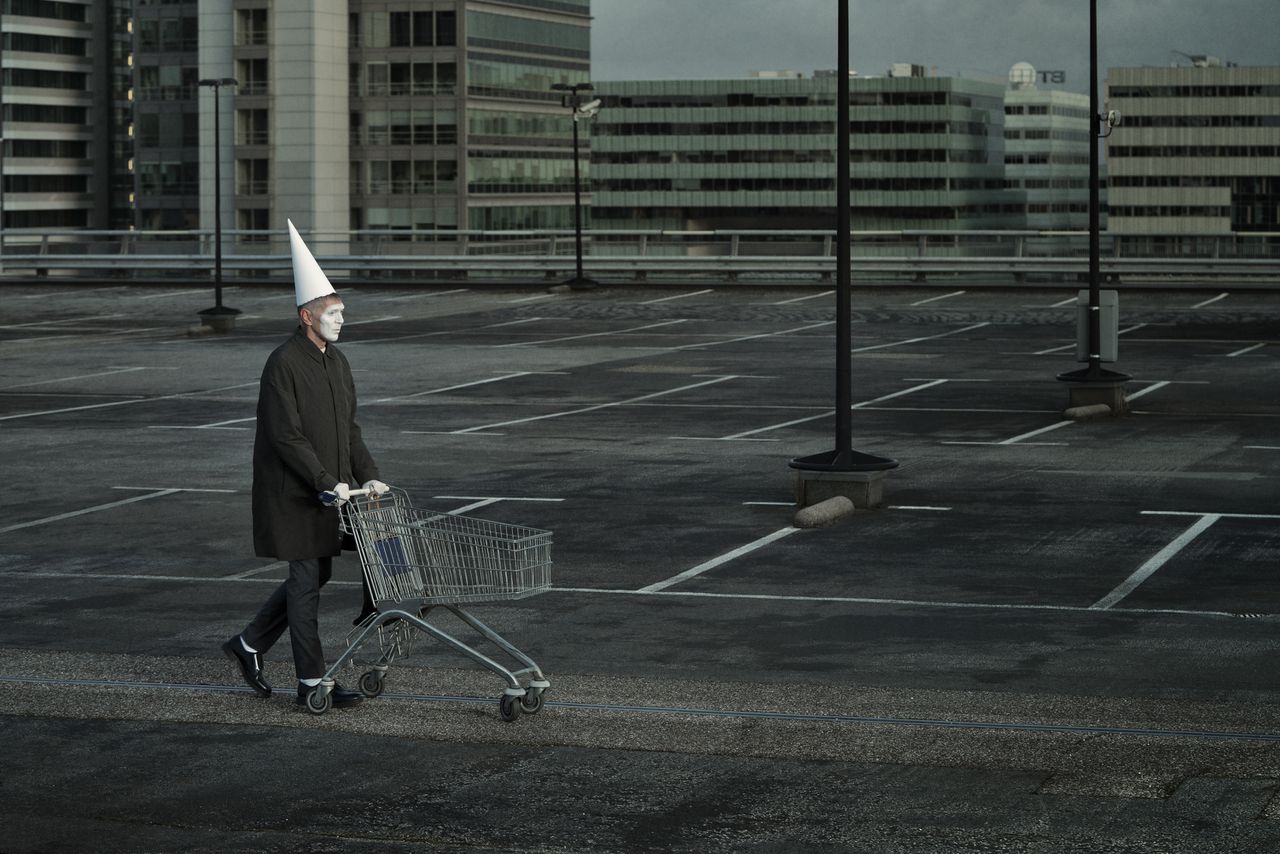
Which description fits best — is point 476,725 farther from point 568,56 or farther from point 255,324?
point 568,56

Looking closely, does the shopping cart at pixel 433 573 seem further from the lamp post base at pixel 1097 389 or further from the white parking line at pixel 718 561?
the lamp post base at pixel 1097 389

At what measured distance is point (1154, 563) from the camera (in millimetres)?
14266

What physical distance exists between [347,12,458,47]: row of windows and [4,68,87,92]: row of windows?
4974 centimetres

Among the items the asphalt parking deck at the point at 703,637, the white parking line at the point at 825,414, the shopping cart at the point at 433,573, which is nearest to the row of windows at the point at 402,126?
the asphalt parking deck at the point at 703,637

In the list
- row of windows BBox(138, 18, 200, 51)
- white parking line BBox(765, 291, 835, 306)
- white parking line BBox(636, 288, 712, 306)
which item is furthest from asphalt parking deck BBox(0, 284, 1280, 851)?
row of windows BBox(138, 18, 200, 51)

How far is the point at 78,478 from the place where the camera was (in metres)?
19.8

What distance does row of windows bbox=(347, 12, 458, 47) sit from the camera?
127 meters

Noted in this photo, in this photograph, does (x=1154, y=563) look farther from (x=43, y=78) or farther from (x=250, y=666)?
(x=43, y=78)

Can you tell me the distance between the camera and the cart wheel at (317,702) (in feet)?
31.3

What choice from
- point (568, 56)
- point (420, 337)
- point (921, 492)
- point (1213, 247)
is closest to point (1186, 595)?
point (921, 492)

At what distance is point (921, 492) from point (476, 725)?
9.51m

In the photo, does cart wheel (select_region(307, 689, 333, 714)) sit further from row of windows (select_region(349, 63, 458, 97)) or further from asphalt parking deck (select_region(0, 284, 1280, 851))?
row of windows (select_region(349, 63, 458, 97))

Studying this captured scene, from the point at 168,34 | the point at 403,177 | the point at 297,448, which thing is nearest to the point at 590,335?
the point at 297,448

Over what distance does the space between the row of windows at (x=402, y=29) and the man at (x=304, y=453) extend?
120 metres
